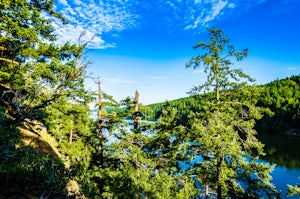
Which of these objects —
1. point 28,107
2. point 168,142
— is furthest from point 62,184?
point 168,142

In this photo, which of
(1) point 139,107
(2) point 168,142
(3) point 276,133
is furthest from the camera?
(3) point 276,133

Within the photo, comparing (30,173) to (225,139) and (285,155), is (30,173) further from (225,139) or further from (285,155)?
(285,155)

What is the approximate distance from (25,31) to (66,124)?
1103cm

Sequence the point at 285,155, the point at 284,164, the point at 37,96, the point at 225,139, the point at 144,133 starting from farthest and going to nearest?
the point at 285,155, the point at 284,164, the point at 144,133, the point at 225,139, the point at 37,96

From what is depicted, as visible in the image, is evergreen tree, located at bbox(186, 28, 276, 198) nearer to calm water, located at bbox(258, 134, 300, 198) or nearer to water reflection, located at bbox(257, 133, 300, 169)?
calm water, located at bbox(258, 134, 300, 198)

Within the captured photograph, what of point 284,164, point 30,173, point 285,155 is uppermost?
point 30,173

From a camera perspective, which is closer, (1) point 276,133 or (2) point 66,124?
(2) point 66,124

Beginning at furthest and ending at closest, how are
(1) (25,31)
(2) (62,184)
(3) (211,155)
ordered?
(3) (211,155) < (1) (25,31) < (2) (62,184)

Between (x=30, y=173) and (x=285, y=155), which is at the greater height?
A: (x=30, y=173)

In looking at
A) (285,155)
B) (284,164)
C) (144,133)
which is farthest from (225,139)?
(285,155)

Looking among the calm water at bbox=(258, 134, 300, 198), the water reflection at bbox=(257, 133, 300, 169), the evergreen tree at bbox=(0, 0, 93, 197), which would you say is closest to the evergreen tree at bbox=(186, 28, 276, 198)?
the evergreen tree at bbox=(0, 0, 93, 197)

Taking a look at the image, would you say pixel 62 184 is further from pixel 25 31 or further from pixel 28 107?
pixel 25 31

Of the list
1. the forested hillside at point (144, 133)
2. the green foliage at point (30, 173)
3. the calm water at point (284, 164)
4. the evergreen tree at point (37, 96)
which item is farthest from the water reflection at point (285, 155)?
the green foliage at point (30, 173)

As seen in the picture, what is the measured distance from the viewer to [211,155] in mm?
16578
